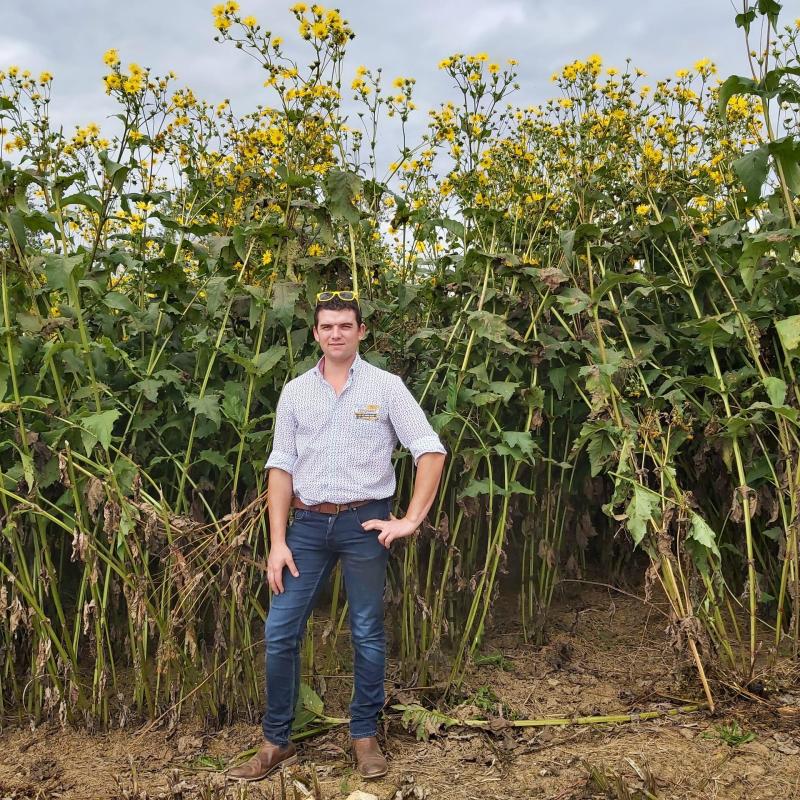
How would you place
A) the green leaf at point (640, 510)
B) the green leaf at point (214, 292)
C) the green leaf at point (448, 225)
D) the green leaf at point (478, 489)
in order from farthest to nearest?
the green leaf at point (448, 225) → the green leaf at point (478, 489) → the green leaf at point (214, 292) → the green leaf at point (640, 510)

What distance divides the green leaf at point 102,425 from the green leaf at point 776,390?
101 inches

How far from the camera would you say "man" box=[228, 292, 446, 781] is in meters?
3.00

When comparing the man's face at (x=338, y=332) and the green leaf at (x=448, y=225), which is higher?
the green leaf at (x=448, y=225)

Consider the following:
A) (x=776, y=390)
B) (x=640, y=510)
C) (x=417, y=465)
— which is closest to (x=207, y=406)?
(x=417, y=465)

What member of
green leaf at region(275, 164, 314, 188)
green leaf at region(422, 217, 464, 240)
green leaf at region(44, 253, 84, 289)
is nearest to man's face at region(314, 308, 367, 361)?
green leaf at region(275, 164, 314, 188)

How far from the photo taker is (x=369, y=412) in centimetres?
303

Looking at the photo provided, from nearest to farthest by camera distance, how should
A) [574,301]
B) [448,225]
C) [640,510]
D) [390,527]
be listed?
1. [390,527]
2. [640,510]
3. [574,301]
4. [448,225]

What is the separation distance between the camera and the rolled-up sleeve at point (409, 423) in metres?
3.02

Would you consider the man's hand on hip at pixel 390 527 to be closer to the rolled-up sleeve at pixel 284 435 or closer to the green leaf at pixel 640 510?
the rolled-up sleeve at pixel 284 435

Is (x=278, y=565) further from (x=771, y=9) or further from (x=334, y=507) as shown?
(x=771, y=9)

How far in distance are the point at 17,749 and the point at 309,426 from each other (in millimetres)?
1879

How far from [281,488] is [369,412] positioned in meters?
0.44

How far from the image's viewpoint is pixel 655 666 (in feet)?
12.8

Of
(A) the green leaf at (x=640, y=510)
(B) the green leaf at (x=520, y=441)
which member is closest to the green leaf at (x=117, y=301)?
(B) the green leaf at (x=520, y=441)
